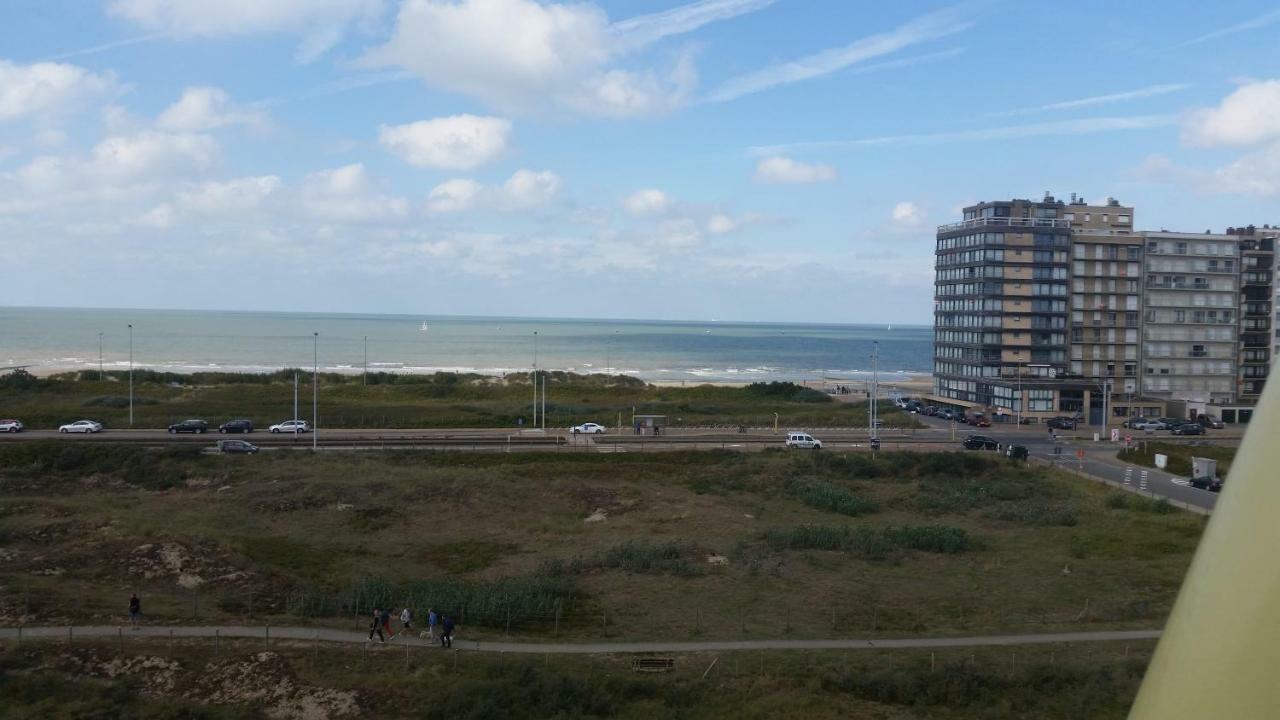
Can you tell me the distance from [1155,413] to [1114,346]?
23.0 ft

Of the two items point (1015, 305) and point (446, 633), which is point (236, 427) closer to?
point (446, 633)

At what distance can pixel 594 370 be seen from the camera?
509ft

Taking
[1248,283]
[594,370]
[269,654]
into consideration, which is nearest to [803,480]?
[269,654]

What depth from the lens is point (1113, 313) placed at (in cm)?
8344

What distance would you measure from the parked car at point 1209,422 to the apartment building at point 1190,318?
381cm

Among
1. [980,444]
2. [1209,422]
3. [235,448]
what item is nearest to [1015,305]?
[1209,422]

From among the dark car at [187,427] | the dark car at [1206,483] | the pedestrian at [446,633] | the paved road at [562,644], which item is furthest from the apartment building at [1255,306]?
the dark car at [187,427]

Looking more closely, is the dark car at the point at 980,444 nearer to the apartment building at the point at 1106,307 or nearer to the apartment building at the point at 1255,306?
the apartment building at the point at 1106,307

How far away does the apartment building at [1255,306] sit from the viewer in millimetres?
85438

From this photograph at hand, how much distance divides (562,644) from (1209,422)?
75386mm

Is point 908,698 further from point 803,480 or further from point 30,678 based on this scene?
point 803,480

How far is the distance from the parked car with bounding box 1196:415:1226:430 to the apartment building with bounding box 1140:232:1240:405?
12.5ft

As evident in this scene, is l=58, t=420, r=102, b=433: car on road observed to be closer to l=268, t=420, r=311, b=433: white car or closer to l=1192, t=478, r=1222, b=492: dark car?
l=268, t=420, r=311, b=433: white car

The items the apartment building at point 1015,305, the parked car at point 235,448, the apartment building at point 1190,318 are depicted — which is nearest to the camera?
the parked car at point 235,448
